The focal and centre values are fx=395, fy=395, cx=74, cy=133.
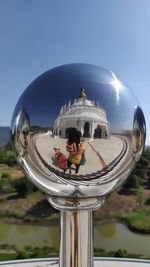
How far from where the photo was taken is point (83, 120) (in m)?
2.02

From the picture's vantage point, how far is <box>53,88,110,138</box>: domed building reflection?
2.01 metres

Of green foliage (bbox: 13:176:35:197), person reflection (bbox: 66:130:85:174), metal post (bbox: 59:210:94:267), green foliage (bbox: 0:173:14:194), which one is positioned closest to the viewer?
person reflection (bbox: 66:130:85:174)

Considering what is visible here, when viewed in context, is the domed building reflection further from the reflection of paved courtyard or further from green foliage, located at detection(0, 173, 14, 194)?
green foliage, located at detection(0, 173, 14, 194)

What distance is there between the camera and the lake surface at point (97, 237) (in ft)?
38.7

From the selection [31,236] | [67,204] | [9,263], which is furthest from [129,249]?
[67,204]

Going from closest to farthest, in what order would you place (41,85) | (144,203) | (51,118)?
1. (51,118)
2. (41,85)
3. (144,203)

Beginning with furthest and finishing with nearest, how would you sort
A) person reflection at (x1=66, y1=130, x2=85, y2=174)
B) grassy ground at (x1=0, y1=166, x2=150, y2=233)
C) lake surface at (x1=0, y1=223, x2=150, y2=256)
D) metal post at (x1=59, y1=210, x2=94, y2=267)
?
grassy ground at (x1=0, y1=166, x2=150, y2=233)
lake surface at (x1=0, y1=223, x2=150, y2=256)
metal post at (x1=59, y1=210, x2=94, y2=267)
person reflection at (x1=66, y1=130, x2=85, y2=174)

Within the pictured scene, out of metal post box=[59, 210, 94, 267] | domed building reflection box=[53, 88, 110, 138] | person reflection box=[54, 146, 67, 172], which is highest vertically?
domed building reflection box=[53, 88, 110, 138]

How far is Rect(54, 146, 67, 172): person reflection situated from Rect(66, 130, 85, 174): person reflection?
25mm

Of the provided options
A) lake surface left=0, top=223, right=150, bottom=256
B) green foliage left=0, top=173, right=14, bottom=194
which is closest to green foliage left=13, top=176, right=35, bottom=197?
green foliage left=0, top=173, right=14, bottom=194

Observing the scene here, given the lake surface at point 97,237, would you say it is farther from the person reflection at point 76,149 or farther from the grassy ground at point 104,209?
the person reflection at point 76,149

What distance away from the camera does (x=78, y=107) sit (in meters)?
2.04

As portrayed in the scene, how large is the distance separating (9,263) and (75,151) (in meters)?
4.61

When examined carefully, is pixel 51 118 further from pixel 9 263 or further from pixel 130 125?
pixel 9 263
